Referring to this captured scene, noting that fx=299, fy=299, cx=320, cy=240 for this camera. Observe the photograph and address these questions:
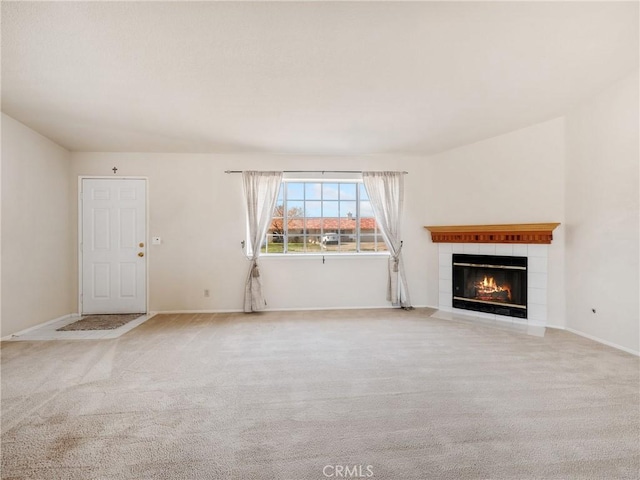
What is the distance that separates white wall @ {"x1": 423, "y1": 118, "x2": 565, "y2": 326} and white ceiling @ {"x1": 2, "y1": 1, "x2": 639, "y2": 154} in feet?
1.39

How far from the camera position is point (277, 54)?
2162mm

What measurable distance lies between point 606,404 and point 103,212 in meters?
5.92

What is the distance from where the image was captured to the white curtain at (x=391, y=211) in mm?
4707

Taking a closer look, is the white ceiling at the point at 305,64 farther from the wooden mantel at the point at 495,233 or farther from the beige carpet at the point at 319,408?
the beige carpet at the point at 319,408

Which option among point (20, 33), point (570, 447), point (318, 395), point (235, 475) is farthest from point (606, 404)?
point (20, 33)

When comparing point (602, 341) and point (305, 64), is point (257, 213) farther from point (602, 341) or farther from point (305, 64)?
point (602, 341)

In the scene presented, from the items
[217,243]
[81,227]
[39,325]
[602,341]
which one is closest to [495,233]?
[602,341]

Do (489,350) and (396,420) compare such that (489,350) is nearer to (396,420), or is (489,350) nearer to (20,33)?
(396,420)

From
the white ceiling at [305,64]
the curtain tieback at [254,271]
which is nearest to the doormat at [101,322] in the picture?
the curtain tieback at [254,271]

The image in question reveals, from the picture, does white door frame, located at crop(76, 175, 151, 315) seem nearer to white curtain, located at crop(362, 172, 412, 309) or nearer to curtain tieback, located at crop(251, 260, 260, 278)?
curtain tieback, located at crop(251, 260, 260, 278)

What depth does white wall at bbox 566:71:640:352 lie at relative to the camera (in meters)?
2.82

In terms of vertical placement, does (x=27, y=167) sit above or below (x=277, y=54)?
below

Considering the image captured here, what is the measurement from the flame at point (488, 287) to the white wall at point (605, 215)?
0.69m

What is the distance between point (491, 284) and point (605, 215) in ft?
4.94
